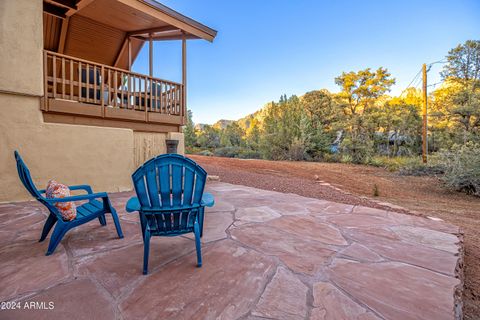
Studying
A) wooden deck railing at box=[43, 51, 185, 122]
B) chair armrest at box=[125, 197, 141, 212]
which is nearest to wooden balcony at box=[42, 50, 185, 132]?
wooden deck railing at box=[43, 51, 185, 122]

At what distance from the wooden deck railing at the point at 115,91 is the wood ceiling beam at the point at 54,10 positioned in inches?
43.3

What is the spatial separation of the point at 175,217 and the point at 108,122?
4342 mm

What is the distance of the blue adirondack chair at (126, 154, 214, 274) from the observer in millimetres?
1679

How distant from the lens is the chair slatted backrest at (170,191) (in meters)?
1.68

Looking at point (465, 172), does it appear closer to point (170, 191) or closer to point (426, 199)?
point (426, 199)

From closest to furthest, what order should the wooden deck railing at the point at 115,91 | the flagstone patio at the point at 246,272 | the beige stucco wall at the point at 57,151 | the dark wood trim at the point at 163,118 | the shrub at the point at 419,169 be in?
the flagstone patio at the point at 246,272 → the beige stucco wall at the point at 57,151 → the wooden deck railing at the point at 115,91 → the dark wood trim at the point at 163,118 → the shrub at the point at 419,169

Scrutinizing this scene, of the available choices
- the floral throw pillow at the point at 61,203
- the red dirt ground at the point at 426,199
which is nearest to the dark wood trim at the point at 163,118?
the red dirt ground at the point at 426,199

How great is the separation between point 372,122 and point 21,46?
49.5 ft

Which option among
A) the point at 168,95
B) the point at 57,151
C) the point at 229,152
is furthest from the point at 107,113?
the point at 229,152

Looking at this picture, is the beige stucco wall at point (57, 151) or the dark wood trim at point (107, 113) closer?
the beige stucco wall at point (57, 151)

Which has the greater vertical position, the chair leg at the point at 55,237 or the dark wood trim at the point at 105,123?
the dark wood trim at the point at 105,123

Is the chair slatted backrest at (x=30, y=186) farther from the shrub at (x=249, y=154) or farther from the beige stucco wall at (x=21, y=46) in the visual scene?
the shrub at (x=249, y=154)

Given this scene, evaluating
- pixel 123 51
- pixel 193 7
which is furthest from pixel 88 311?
pixel 193 7

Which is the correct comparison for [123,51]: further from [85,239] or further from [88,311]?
[88,311]
